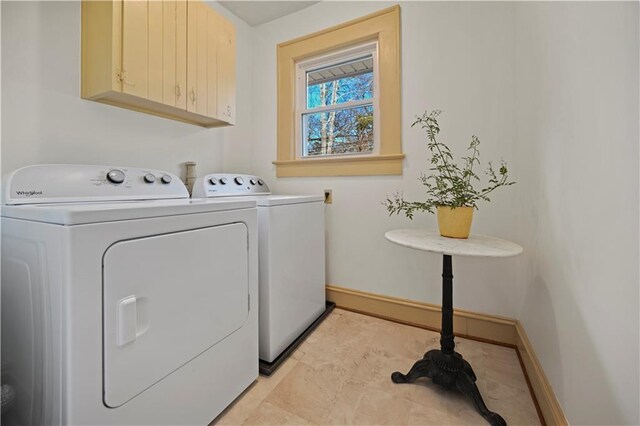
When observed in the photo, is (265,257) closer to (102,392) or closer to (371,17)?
(102,392)

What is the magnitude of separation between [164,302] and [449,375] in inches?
47.9

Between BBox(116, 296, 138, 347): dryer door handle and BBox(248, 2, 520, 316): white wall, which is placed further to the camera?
BBox(248, 2, 520, 316): white wall

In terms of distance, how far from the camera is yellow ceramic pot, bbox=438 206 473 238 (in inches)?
48.6

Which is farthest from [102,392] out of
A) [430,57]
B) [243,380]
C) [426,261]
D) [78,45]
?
[430,57]

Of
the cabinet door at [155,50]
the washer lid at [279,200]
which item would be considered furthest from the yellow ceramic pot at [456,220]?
the cabinet door at [155,50]

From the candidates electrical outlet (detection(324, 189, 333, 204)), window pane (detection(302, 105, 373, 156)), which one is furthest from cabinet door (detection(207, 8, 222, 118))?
electrical outlet (detection(324, 189, 333, 204))

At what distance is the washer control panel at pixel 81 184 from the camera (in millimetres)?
998

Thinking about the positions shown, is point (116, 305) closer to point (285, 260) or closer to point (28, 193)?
point (28, 193)

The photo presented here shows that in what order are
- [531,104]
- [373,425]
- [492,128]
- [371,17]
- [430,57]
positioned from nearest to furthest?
[373,425] → [531,104] → [492,128] → [430,57] → [371,17]

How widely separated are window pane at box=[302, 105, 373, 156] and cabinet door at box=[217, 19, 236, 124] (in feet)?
2.19

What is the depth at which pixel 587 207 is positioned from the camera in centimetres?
83

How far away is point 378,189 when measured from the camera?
1974 millimetres

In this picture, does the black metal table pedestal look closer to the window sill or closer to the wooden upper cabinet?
the window sill

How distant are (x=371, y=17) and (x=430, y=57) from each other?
0.56 m
